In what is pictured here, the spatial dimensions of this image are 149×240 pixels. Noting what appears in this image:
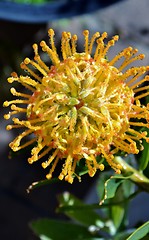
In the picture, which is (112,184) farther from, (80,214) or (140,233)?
(80,214)

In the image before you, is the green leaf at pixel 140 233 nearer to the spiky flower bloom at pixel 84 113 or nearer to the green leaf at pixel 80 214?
the spiky flower bloom at pixel 84 113

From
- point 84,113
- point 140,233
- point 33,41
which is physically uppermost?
point 33,41

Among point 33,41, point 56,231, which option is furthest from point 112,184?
point 33,41

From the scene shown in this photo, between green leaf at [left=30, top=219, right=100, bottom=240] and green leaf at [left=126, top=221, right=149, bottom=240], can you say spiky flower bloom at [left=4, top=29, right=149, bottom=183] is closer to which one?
green leaf at [left=126, top=221, right=149, bottom=240]

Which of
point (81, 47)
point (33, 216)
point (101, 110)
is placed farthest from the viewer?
point (81, 47)

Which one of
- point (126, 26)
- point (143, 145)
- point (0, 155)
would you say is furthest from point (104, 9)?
point (143, 145)

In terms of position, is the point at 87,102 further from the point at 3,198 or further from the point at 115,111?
the point at 3,198
